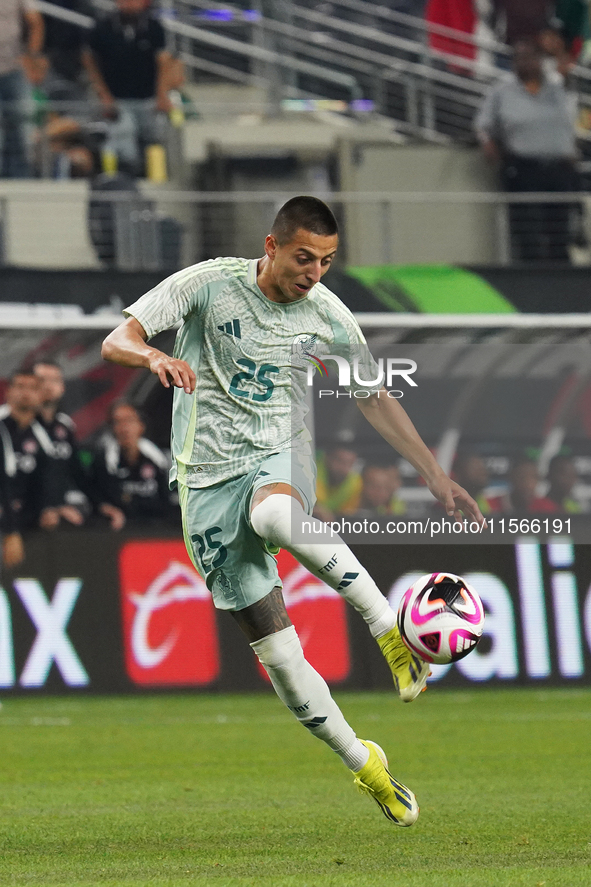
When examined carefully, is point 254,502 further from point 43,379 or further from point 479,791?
point 43,379

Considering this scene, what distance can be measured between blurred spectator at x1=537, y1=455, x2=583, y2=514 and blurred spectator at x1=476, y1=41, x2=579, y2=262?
10.7 ft

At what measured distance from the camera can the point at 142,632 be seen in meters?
11.9

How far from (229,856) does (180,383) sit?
1.73 m

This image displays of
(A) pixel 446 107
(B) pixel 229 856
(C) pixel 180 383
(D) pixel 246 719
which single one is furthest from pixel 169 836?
(A) pixel 446 107

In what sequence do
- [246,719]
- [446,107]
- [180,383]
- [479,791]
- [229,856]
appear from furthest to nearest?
[446,107], [246,719], [479,791], [229,856], [180,383]

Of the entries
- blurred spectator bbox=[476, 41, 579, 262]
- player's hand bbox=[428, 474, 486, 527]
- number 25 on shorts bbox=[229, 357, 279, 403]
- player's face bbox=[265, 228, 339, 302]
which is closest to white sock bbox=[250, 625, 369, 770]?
player's hand bbox=[428, 474, 486, 527]

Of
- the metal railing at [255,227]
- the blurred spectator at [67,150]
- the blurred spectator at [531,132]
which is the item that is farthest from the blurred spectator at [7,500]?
the blurred spectator at [531,132]

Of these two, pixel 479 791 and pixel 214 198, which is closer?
pixel 479 791

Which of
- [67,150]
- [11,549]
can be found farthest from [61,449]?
[67,150]

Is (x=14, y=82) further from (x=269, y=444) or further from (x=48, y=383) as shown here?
Result: (x=269, y=444)

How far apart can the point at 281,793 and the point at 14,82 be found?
10371mm

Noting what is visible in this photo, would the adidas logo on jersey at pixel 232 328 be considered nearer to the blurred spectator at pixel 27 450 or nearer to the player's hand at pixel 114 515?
the blurred spectator at pixel 27 450

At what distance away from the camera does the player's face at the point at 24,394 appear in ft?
39.4

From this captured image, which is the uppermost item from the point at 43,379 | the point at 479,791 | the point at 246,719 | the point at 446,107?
the point at 446,107
